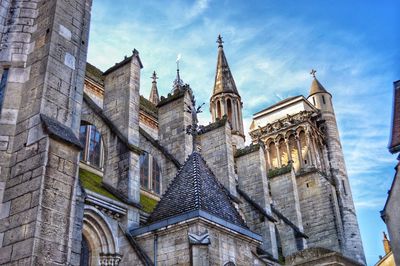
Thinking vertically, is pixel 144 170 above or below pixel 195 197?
above

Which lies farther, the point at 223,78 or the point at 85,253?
the point at 223,78

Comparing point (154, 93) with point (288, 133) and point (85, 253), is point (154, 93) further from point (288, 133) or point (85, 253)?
point (85, 253)

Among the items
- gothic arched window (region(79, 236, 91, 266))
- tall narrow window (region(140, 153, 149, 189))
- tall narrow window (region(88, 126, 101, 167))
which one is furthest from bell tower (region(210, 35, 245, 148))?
gothic arched window (region(79, 236, 91, 266))

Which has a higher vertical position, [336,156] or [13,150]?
[336,156]

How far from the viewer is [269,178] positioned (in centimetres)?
2456

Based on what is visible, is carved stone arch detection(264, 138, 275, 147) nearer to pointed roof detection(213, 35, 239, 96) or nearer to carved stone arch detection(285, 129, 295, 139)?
carved stone arch detection(285, 129, 295, 139)

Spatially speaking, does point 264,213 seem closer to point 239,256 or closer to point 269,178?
point 269,178

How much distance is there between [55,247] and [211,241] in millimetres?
4174

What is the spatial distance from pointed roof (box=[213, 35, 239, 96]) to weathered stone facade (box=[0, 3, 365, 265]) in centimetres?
882

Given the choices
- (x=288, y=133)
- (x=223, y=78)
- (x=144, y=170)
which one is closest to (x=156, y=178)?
(x=144, y=170)

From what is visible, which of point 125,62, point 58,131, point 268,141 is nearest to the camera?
point 58,131

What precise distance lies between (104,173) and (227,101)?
17.4 m

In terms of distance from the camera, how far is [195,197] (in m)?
10.9

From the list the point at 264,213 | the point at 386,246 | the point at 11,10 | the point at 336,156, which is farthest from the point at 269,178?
the point at 11,10
